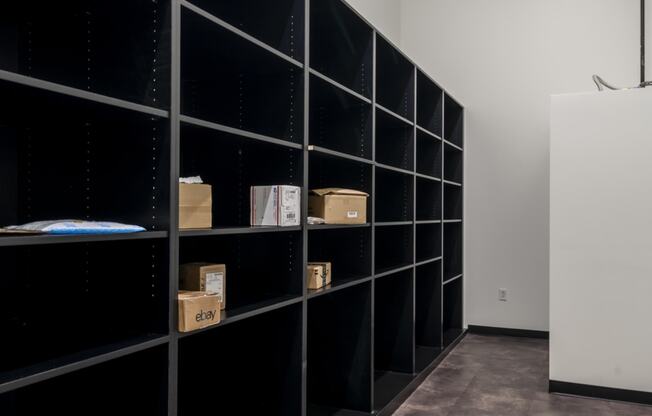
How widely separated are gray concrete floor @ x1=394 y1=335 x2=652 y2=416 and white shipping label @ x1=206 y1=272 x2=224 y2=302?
1560 mm

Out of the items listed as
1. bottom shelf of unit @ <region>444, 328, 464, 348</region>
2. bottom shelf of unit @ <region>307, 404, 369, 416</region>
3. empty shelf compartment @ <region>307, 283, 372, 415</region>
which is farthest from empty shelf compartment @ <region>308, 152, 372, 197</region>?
bottom shelf of unit @ <region>444, 328, 464, 348</region>

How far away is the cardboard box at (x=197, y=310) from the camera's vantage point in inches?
61.6

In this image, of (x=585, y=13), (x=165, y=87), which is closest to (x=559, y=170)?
(x=585, y=13)

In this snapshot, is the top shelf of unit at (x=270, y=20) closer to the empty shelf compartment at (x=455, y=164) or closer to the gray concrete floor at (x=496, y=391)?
the gray concrete floor at (x=496, y=391)

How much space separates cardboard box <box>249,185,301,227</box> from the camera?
2090mm

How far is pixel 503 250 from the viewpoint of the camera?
492 centimetres

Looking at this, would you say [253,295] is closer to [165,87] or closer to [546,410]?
[165,87]

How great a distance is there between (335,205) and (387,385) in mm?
1415

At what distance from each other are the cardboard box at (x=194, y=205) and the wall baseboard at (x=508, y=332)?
12.5 feet

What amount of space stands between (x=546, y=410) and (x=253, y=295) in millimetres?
1912

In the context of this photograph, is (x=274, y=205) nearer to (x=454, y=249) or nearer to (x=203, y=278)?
(x=203, y=278)

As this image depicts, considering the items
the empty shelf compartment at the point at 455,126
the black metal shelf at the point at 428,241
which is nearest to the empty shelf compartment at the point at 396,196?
the black metal shelf at the point at 428,241

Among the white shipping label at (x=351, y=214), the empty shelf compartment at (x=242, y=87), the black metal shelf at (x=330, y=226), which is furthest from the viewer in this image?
the white shipping label at (x=351, y=214)

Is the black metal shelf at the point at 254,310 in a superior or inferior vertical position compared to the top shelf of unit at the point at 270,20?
inferior
